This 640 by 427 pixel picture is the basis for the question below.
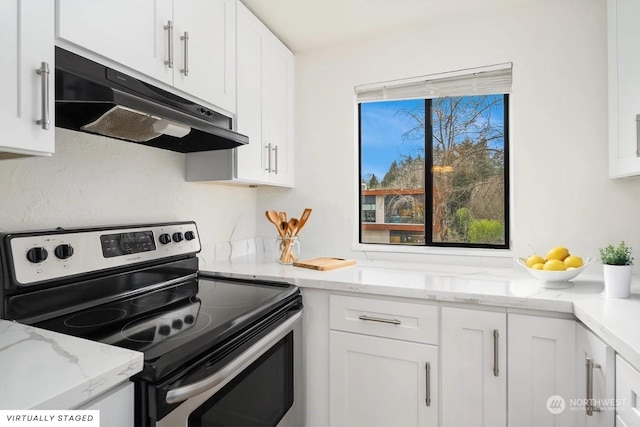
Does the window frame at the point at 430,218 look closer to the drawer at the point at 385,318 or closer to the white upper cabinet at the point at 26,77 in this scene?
the drawer at the point at 385,318

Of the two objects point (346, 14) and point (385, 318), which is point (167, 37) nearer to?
point (346, 14)

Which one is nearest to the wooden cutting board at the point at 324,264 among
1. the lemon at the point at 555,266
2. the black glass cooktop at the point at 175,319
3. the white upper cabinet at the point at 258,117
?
the black glass cooktop at the point at 175,319

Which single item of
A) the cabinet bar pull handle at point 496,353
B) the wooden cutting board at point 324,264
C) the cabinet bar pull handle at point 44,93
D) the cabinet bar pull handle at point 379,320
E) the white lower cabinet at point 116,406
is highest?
the cabinet bar pull handle at point 44,93

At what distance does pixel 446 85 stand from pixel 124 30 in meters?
1.63

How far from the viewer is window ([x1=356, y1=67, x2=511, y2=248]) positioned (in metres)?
2.00

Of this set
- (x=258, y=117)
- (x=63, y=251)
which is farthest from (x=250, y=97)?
(x=63, y=251)

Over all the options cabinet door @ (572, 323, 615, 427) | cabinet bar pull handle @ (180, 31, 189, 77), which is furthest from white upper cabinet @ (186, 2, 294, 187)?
cabinet door @ (572, 323, 615, 427)

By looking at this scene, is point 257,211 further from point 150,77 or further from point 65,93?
point 65,93

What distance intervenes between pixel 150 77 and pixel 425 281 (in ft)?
4.49

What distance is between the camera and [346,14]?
1896 millimetres

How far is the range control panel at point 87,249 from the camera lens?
104 cm

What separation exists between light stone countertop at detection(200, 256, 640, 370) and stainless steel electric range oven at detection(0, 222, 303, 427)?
20 centimetres

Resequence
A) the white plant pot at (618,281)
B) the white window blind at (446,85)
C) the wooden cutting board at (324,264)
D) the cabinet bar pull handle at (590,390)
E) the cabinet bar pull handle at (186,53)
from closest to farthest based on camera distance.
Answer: the cabinet bar pull handle at (590,390) → the white plant pot at (618,281) → the cabinet bar pull handle at (186,53) → the wooden cutting board at (324,264) → the white window blind at (446,85)

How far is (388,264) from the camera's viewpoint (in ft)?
6.57
